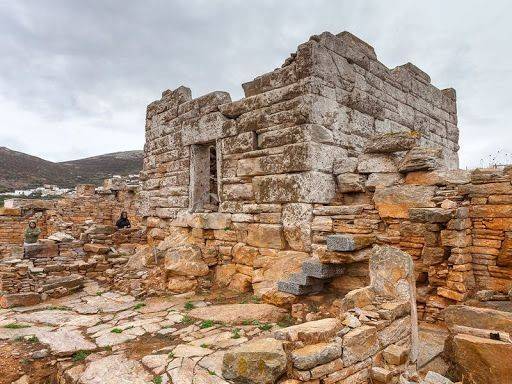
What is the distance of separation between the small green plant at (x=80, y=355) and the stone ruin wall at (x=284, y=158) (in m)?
2.62

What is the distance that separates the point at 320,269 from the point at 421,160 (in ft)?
6.55

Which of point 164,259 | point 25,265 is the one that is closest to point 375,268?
point 164,259

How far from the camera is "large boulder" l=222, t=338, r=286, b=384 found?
9.87ft

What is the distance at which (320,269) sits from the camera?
5.17 m

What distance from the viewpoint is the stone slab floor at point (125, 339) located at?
3740mm

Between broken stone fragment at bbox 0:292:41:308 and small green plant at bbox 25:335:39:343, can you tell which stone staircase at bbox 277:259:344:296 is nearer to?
small green plant at bbox 25:335:39:343

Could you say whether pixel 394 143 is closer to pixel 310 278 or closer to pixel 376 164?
pixel 376 164

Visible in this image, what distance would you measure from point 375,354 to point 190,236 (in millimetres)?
5205

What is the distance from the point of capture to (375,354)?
12.0 feet

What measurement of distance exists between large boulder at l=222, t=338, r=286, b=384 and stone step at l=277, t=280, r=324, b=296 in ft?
6.64

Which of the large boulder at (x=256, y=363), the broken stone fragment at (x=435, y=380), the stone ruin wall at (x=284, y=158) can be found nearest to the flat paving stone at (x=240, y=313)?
the stone ruin wall at (x=284, y=158)

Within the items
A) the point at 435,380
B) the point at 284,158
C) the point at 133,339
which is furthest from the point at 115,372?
the point at 284,158

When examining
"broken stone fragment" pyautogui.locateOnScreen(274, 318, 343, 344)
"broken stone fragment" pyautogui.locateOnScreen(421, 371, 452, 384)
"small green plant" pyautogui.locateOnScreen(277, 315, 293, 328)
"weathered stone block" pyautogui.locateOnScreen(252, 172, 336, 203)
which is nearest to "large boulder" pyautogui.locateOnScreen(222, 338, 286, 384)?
"broken stone fragment" pyautogui.locateOnScreen(274, 318, 343, 344)

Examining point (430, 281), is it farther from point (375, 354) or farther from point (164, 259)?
point (164, 259)
